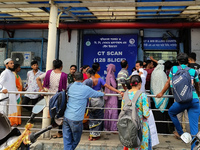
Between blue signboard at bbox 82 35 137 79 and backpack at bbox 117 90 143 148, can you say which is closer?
backpack at bbox 117 90 143 148

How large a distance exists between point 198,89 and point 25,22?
283 inches

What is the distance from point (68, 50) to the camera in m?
8.23

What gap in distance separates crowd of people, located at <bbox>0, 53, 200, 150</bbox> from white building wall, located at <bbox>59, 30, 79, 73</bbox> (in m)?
2.17

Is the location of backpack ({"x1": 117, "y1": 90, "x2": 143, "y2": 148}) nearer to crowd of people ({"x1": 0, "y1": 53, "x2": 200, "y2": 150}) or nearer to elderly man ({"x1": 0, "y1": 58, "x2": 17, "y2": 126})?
crowd of people ({"x1": 0, "y1": 53, "x2": 200, "y2": 150})

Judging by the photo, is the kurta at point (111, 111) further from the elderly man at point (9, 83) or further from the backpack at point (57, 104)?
the elderly man at point (9, 83)

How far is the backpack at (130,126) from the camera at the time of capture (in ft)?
9.20

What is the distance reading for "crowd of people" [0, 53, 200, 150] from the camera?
11.5 ft

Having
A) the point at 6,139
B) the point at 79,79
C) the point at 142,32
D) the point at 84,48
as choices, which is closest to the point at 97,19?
the point at 84,48

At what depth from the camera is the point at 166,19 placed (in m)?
7.68

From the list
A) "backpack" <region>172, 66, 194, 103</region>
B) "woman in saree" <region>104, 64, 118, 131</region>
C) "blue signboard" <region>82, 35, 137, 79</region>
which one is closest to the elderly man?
"woman in saree" <region>104, 64, 118, 131</region>

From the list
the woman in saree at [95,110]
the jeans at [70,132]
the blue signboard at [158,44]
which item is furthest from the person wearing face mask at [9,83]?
the blue signboard at [158,44]

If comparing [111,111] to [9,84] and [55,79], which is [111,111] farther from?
[9,84]

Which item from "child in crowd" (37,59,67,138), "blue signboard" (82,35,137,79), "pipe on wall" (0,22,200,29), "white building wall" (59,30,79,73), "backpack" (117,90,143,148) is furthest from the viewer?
"white building wall" (59,30,79,73)

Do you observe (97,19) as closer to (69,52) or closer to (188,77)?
(69,52)
